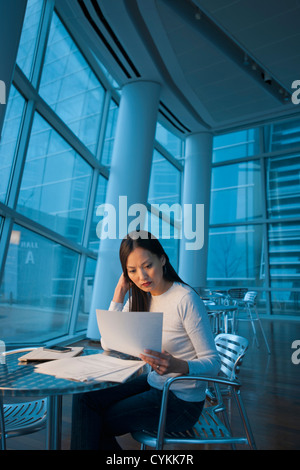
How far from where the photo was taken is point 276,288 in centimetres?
Answer: 843

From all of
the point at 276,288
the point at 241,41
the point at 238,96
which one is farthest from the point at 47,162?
the point at 276,288

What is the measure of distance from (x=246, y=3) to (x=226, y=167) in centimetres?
593

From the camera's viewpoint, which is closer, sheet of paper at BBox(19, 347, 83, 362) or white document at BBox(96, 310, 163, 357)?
white document at BBox(96, 310, 163, 357)

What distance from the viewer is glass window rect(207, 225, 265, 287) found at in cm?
892

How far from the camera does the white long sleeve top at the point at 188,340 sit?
3.61 feet

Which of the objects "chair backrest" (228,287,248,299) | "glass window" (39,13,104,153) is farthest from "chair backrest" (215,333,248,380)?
"chair backrest" (228,287,248,299)

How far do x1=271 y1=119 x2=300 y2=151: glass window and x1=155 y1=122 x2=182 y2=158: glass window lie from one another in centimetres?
290

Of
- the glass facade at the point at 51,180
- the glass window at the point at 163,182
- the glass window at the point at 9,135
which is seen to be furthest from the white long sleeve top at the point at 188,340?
the glass window at the point at 163,182

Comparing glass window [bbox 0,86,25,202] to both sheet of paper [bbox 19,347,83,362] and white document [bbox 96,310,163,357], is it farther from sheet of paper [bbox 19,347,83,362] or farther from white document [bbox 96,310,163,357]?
white document [bbox 96,310,163,357]

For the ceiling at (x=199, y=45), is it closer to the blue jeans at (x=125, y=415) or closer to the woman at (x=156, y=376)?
the woman at (x=156, y=376)

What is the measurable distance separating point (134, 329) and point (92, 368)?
18cm

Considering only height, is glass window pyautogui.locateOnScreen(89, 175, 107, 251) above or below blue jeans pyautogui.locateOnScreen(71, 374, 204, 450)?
above

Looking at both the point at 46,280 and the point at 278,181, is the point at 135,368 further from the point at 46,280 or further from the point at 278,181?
the point at 278,181

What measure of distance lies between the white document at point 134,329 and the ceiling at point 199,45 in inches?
173
